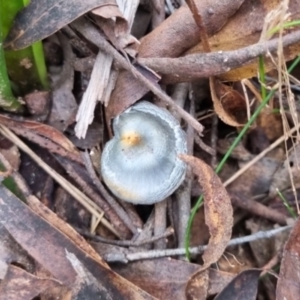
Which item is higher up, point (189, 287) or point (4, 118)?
point (4, 118)

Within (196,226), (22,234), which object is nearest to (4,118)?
(22,234)

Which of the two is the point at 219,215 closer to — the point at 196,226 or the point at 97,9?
the point at 196,226

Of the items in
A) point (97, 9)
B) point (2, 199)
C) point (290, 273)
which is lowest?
point (290, 273)

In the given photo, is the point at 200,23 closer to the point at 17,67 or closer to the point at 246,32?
the point at 246,32

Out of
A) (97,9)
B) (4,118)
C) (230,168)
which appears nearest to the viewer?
(97,9)

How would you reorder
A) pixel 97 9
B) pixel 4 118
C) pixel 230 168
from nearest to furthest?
pixel 97 9
pixel 4 118
pixel 230 168

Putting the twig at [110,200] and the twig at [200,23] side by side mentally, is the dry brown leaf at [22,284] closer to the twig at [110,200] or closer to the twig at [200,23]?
the twig at [110,200]

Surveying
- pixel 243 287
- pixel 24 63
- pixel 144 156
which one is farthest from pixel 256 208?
pixel 24 63

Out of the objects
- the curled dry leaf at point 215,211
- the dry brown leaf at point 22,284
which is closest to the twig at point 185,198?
the curled dry leaf at point 215,211
